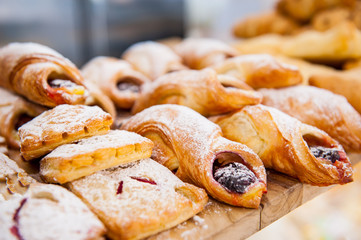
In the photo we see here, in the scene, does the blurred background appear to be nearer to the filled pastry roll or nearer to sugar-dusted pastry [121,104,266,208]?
sugar-dusted pastry [121,104,266,208]

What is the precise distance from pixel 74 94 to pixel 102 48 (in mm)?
2628

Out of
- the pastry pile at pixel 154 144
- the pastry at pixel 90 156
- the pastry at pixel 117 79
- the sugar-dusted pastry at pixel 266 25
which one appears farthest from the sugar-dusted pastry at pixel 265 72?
the sugar-dusted pastry at pixel 266 25

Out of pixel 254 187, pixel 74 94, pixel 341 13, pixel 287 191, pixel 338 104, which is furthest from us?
pixel 341 13

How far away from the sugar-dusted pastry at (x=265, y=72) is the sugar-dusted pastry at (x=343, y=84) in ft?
0.71

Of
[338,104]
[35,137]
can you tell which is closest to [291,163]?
[338,104]

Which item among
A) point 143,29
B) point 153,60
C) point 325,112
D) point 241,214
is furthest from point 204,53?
point 143,29

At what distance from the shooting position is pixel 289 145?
1056 millimetres

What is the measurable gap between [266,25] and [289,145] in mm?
2339

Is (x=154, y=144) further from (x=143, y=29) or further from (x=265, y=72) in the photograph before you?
(x=143, y=29)

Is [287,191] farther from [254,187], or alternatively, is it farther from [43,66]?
[43,66]

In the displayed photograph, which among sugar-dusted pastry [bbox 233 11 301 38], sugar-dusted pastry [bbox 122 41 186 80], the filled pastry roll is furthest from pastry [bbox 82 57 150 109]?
sugar-dusted pastry [bbox 233 11 301 38]

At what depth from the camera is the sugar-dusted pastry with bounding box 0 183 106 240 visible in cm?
68

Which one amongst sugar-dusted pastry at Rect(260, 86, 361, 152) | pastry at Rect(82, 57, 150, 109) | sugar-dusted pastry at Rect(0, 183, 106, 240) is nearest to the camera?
sugar-dusted pastry at Rect(0, 183, 106, 240)

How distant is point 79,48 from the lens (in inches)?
139
